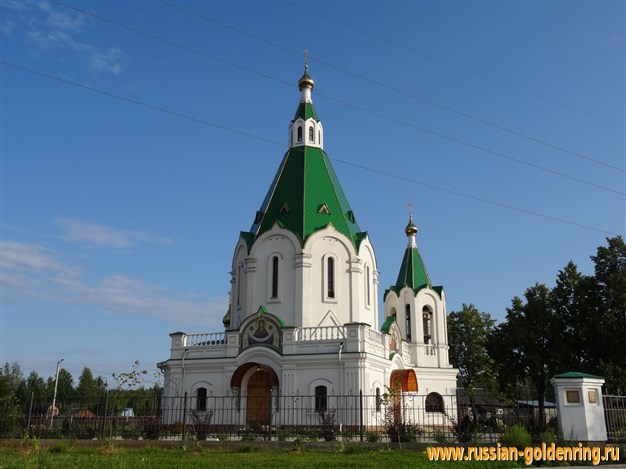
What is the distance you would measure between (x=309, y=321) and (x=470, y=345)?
65.2 ft

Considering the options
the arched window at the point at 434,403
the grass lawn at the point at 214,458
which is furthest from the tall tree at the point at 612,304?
the grass lawn at the point at 214,458

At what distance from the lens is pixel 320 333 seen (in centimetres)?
2436

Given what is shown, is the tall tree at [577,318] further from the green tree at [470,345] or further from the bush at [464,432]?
the bush at [464,432]

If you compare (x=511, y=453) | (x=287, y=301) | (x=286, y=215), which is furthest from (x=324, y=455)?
(x=286, y=215)

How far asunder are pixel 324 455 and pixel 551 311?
Answer: 24472 millimetres

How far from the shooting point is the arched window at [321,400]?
75.5ft

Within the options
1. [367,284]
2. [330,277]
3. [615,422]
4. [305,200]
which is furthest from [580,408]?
[305,200]

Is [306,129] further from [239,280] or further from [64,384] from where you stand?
[64,384]

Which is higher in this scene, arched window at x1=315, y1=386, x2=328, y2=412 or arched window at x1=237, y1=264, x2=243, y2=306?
arched window at x1=237, y1=264, x2=243, y2=306

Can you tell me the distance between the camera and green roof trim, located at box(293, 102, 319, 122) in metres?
31.4

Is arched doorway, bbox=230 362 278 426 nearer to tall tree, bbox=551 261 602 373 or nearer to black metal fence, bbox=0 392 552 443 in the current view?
black metal fence, bbox=0 392 552 443

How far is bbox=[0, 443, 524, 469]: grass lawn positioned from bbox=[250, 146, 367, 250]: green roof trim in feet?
43.9

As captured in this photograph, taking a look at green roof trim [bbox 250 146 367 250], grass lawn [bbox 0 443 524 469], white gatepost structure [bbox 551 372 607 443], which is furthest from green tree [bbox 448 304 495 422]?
grass lawn [bbox 0 443 524 469]

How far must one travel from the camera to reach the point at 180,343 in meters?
26.1
